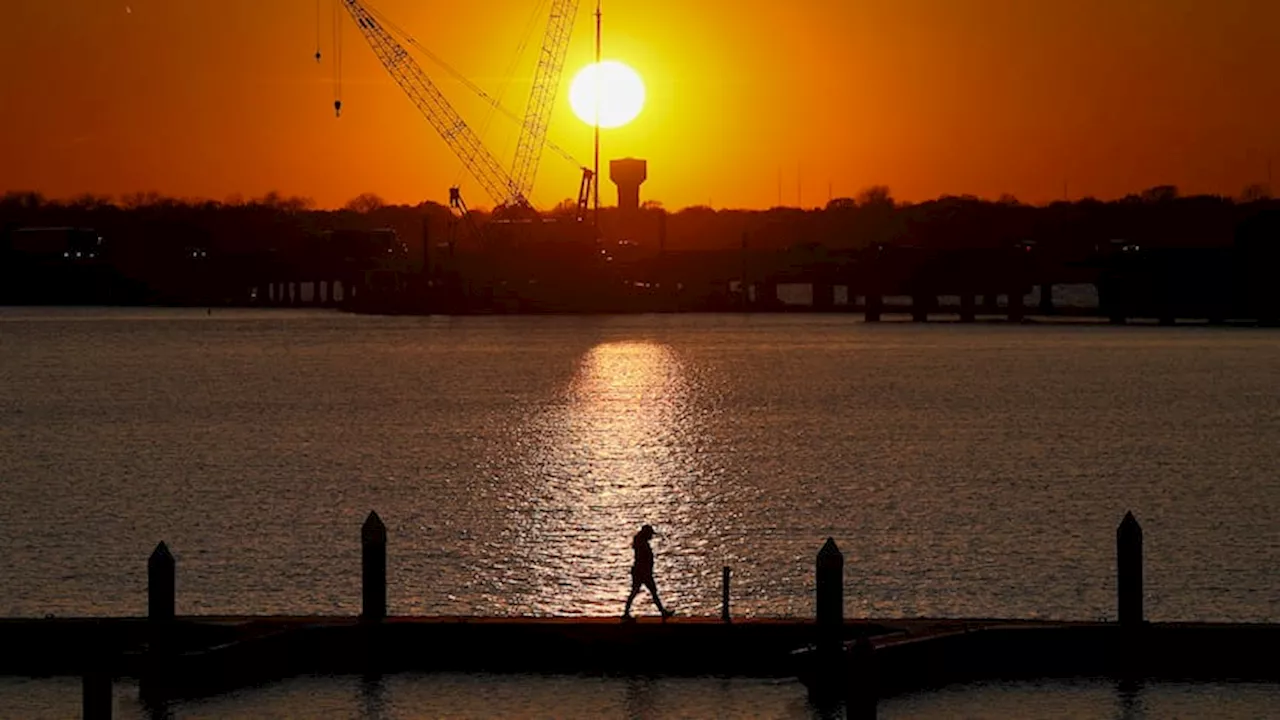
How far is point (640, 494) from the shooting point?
72.9 metres

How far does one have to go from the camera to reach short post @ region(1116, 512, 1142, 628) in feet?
102

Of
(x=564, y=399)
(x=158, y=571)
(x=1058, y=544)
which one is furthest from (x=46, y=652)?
(x=564, y=399)

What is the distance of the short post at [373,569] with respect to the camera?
1251 inches

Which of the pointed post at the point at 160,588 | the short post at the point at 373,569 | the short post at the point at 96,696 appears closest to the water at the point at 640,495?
the short post at the point at 373,569

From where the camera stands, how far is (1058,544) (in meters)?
56.6

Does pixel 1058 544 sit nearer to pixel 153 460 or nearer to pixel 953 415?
pixel 153 460

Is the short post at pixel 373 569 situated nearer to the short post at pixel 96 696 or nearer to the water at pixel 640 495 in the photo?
the short post at pixel 96 696

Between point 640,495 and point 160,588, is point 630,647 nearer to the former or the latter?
point 160,588

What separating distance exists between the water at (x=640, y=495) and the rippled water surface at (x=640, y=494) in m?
0.21

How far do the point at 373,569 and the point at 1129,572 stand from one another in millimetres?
12646

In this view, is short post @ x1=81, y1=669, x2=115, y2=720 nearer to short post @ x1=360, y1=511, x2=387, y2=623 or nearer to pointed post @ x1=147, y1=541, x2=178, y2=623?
pointed post @ x1=147, y1=541, x2=178, y2=623

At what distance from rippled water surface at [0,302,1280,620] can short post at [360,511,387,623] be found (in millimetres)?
11876

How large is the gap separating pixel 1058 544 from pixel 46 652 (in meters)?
33.6

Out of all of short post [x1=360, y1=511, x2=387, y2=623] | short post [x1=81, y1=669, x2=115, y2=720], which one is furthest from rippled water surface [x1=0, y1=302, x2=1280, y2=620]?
short post [x1=81, y1=669, x2=115, y2=720]
